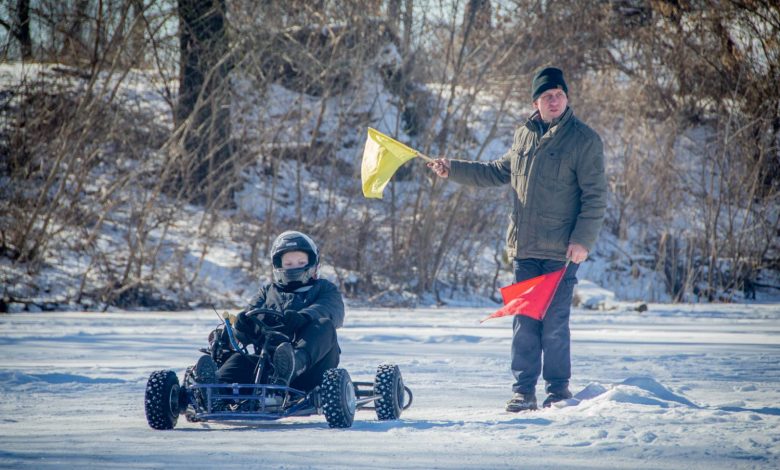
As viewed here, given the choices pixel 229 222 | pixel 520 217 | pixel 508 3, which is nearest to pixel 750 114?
pixel 508 3

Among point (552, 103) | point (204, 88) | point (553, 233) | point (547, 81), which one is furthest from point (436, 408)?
point (204, 88)

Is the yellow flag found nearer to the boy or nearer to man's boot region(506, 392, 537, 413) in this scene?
the boy

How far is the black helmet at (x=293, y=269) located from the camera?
19.3 ft

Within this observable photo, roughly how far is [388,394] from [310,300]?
875 mm

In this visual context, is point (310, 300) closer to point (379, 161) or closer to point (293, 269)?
point (293, 269)

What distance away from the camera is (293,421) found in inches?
221

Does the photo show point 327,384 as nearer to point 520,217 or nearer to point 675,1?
point 520,217

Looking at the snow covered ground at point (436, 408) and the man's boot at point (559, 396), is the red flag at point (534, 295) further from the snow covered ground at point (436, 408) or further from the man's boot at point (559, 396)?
the snow covered ground at point (436, 408)

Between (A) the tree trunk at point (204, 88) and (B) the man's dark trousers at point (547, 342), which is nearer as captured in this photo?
(B) the man's dark trousers at point (547, 342)

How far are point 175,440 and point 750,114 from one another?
54.8 ft

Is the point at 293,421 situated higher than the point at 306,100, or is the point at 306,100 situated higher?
the point at 306,100

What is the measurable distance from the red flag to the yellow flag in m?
1.60

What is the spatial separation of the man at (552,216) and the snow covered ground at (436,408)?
37 centimetres

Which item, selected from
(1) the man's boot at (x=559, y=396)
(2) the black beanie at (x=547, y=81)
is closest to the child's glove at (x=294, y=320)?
(1) the man's boot at (x=559, y=396)
